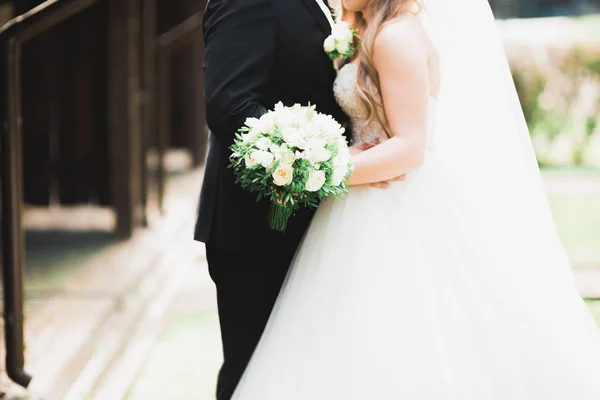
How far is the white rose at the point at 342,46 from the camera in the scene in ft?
10.4

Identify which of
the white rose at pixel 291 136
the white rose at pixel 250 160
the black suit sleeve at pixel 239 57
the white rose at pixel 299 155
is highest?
the black suit sleeve at pixel 239 57

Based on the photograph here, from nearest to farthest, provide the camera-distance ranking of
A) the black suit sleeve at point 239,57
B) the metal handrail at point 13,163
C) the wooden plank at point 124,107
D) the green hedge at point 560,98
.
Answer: the black suit sleeve at point 239,57 → the metal handrail at point 13,163 → the wooden plank at point 124,107 → the green hedge at point 560,98

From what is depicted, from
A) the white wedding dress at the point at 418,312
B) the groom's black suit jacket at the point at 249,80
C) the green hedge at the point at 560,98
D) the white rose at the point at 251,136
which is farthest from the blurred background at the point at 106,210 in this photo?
the white rose at the point at 251,136

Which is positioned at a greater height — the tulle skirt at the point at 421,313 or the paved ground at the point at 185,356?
the tulle skirt at the point at 421,313

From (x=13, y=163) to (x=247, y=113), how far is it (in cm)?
153

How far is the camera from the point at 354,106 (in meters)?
3.29

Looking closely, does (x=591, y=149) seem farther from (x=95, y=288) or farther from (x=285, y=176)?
(x=285, y=176)

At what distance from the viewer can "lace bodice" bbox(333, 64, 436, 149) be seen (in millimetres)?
3264

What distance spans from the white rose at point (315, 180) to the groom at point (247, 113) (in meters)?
0.32

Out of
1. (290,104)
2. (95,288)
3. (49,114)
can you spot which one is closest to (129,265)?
(95,288)

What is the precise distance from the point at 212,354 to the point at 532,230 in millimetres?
2286

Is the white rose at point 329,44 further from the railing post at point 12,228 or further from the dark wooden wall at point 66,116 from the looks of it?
the dark wooden wall at point 66,116

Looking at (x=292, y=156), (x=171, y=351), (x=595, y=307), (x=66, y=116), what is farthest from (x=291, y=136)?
(x=66, y=116)

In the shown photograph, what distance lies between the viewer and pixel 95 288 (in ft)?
20.6
